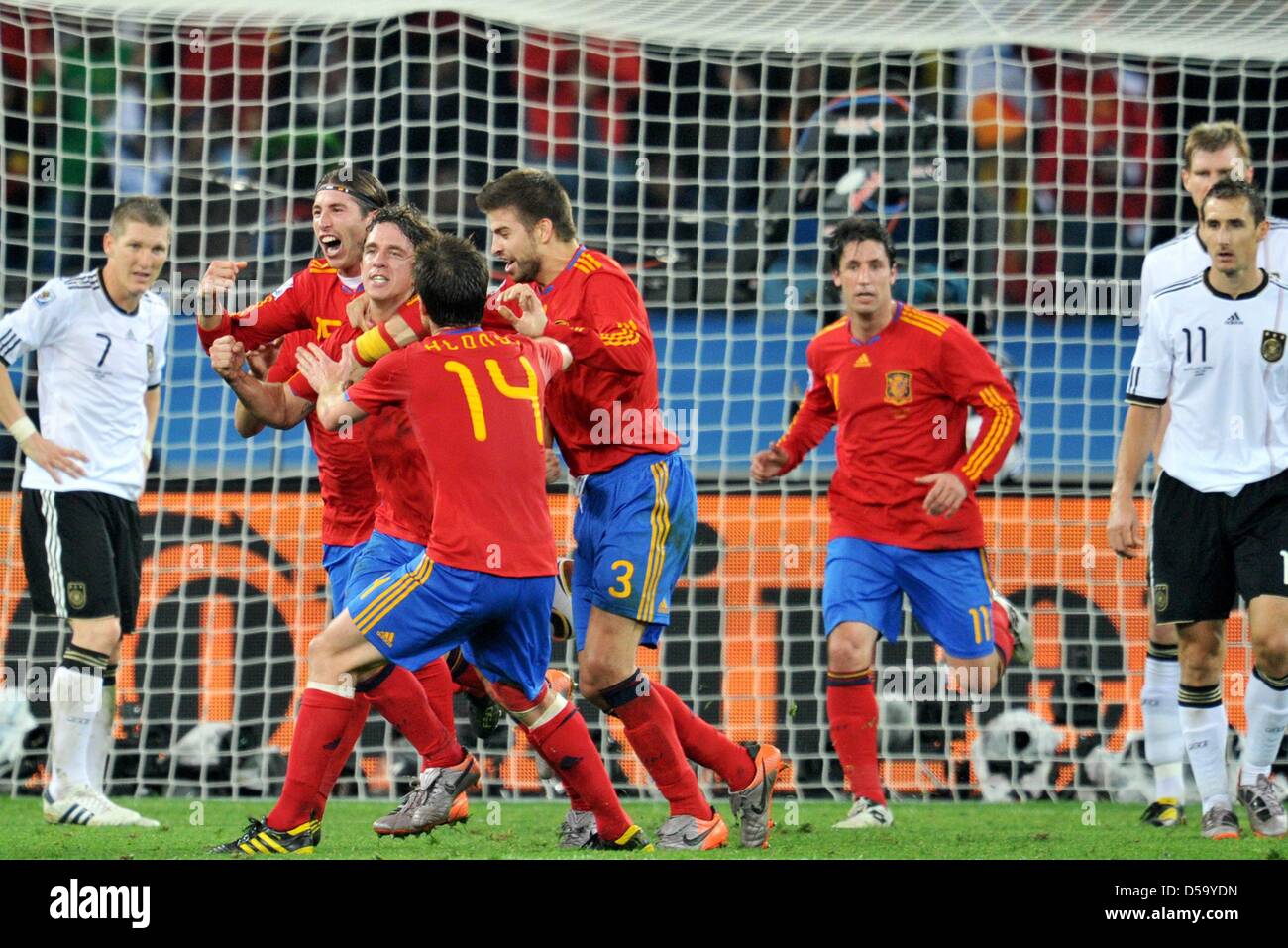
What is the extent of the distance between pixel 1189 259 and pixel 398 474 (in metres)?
3.06

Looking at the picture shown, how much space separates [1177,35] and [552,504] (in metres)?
3.62

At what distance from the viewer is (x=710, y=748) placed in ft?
18.9

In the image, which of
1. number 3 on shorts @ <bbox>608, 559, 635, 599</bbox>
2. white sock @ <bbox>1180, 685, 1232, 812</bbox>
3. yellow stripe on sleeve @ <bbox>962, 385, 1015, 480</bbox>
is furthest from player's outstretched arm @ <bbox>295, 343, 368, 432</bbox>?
white sock @ <bbox>1180, 685, 1232, 812</bbox>

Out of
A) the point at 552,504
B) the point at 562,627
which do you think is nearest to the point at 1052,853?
the point at 562,627

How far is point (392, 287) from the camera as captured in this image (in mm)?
5672

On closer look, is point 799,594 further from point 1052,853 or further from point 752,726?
point 1052,853

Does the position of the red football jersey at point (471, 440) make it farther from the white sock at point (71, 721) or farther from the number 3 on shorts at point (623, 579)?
the white sock at point (71, 721)

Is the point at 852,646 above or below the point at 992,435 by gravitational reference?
below

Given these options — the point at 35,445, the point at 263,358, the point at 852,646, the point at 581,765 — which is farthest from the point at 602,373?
the point at 35,445

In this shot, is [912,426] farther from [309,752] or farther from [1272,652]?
[309,752]

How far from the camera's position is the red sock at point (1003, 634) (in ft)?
22.0

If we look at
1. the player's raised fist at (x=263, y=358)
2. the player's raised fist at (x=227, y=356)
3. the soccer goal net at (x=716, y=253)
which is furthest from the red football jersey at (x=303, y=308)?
the soccer goal net at (x=716, y=253)

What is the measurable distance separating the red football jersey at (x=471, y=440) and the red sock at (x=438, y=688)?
1.48 m

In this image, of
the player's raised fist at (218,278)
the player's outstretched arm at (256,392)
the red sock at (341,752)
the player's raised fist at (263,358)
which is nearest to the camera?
the red sock at (341,752)
